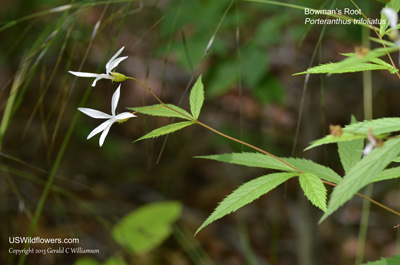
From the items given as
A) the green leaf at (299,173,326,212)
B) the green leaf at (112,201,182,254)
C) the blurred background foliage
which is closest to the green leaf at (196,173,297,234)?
the green leaf at (299,173,326,212)

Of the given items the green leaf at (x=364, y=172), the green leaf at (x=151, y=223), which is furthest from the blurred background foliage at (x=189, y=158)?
the green leaf at (x=364, y=172)

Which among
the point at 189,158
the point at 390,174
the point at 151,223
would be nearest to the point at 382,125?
the point at 390,174

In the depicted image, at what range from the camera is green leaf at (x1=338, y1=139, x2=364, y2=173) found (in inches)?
23.0

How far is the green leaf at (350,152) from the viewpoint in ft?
1.91

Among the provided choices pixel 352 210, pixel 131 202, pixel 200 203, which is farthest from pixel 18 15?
pixel 352 210

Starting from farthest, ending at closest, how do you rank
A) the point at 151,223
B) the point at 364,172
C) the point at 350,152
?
the point at 151,223, the point at 350,152, the point at 364,172

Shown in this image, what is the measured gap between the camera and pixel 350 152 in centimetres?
60

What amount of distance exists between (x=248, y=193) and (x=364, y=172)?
0.16 metres

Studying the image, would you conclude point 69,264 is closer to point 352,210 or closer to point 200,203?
point 200,203

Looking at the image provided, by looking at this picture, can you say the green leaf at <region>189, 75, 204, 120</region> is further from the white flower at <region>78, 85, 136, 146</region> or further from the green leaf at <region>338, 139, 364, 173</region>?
the green leaf at <region>338, 139, 364, 173</region>

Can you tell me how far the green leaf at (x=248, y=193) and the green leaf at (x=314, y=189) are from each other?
2cm

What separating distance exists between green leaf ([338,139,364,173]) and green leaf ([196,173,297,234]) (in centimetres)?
12

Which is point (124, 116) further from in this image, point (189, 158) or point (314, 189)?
point (189, 158)

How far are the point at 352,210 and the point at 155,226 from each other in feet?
4.19
